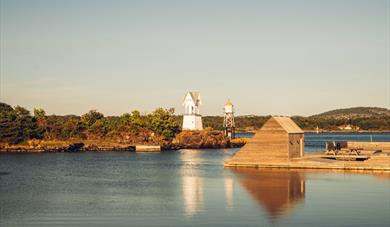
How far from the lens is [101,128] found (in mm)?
158125

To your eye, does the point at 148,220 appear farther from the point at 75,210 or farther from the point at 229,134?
the point at 229,134

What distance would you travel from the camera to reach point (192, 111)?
15212 cm

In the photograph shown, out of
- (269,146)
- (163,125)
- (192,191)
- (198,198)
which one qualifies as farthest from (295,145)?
(163,125)

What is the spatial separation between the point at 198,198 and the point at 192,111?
105760 millimetres

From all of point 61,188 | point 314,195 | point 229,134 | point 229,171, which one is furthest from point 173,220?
point 229,134

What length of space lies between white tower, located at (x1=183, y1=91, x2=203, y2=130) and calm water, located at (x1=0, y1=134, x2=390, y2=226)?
255ft

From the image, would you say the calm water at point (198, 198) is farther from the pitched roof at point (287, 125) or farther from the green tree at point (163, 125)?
the green tree at point (163, 125)

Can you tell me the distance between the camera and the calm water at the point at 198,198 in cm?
3619

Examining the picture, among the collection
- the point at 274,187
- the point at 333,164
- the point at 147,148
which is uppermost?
the point at 147,148

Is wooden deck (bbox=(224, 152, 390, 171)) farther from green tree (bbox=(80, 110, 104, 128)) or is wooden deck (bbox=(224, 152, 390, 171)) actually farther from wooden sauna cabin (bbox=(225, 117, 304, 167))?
green tree (bbox=(80, 110, 104, 128))

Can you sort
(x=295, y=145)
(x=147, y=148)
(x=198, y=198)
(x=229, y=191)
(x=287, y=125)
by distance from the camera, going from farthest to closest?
(x=147, y=148), (x=295, y=145), (x=287, y=125), (x=229, y=191), (x=198, y=198)

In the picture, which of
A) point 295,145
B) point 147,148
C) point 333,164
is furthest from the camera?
point 147,148

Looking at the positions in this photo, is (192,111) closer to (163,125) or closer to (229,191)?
(163,125)

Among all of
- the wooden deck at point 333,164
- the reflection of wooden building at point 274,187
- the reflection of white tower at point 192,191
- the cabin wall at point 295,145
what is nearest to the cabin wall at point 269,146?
the wooden deck at point 333,164
